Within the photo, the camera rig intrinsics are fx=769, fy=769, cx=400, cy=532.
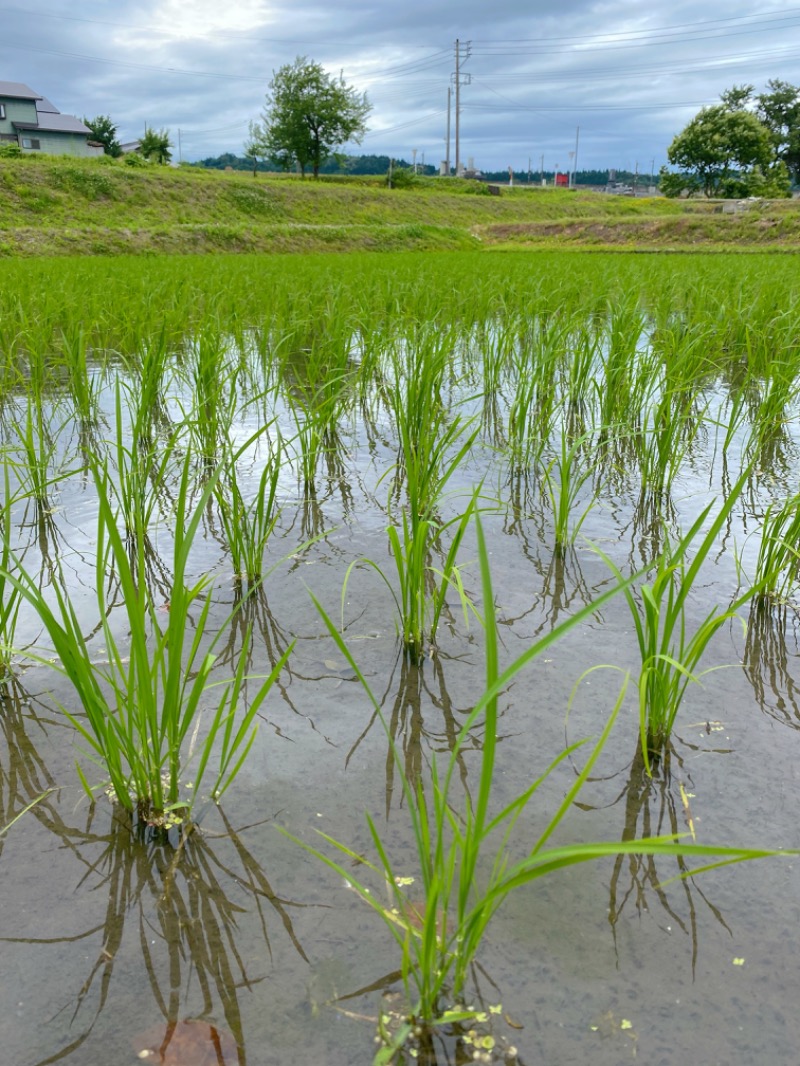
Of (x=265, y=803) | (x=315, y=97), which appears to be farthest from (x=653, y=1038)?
(x=315, y=97)

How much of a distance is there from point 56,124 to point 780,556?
2114 inches

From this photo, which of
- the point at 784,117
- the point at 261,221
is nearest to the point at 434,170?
the point at 784,117

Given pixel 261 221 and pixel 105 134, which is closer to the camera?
pixel 261 221

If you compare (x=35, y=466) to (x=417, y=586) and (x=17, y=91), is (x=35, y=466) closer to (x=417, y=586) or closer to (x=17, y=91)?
(x=417, y=586)

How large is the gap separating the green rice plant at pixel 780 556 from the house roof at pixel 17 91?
50.8 m

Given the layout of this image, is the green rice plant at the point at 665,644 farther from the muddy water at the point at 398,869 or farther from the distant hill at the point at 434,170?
the distant hill at the point at 434,170

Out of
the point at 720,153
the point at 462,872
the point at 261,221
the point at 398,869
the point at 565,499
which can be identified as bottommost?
the point at 398,869

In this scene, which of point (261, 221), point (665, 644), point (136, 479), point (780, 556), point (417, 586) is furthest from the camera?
point (261, 221)

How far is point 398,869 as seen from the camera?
1152 mm

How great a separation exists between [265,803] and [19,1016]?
45 cm

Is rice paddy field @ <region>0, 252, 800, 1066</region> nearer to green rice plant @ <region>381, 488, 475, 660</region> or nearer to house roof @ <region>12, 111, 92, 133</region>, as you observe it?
green rice plant @ <region>381, 488, 475, 660</region>

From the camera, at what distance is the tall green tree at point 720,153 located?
134 feet

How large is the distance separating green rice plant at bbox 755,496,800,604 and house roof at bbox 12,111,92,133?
50524mm

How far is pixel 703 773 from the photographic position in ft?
4.46
